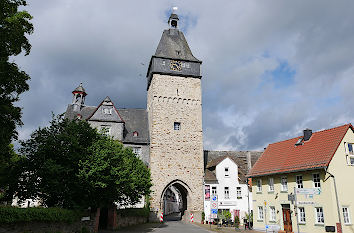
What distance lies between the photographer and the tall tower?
3042 cm

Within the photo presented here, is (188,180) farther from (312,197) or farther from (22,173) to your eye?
(22,173)

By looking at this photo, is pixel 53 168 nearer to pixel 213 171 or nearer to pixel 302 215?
pixel 302 215

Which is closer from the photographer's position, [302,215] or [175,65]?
[302,215]

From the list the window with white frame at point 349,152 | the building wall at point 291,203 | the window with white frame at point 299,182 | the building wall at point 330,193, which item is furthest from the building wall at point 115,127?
the window with white frame at point 349,152

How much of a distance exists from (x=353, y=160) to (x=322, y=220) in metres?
5.11

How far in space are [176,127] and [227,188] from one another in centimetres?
900

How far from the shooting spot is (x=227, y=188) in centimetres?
3253

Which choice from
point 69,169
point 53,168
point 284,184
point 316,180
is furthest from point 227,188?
point 53,168

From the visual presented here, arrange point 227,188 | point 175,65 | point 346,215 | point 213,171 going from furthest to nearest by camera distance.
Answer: point 175,65 → point 213,171 → point 227,188 → point 346,215

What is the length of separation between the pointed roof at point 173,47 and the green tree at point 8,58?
2293 cm

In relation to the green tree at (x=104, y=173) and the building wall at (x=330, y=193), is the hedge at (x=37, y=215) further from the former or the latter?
the building wall at (x=330, y=193)

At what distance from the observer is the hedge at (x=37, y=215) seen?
39.8 ft

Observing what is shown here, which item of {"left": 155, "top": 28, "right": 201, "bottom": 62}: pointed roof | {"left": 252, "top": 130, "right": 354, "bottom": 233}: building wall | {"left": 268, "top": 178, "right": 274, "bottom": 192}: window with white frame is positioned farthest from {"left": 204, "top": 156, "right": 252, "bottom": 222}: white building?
{"left": 155, "top": 28, "right": 201, "bottom": 62}: pointed roof

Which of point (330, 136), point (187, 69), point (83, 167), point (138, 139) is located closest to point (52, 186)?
point (83, 167)
